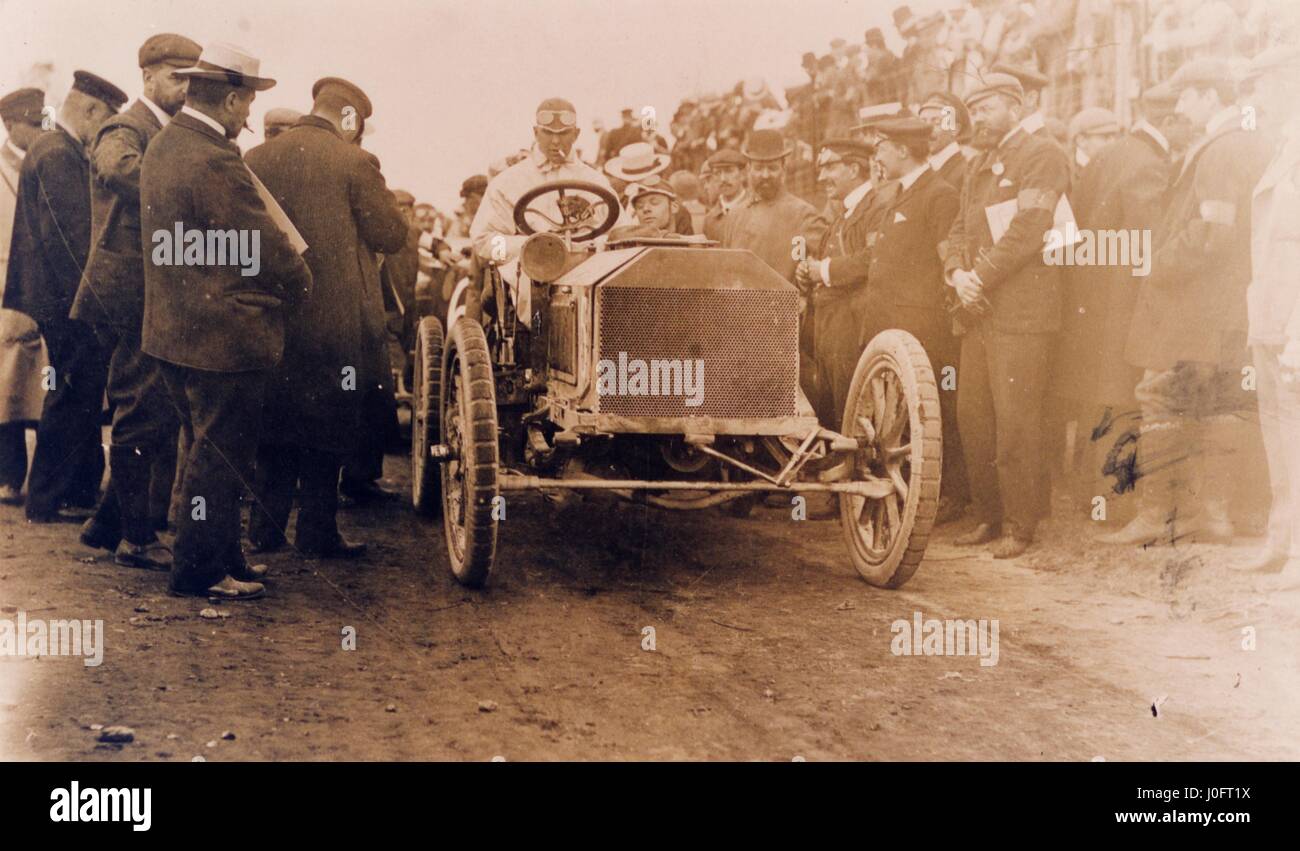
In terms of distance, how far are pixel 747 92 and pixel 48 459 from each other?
8.15m

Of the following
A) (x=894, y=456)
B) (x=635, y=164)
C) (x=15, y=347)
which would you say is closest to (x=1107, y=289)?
(x=894, y=456)

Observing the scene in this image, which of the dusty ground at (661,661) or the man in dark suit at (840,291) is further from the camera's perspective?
the man in dark suit at (840,291)

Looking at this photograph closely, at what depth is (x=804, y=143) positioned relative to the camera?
11391mm

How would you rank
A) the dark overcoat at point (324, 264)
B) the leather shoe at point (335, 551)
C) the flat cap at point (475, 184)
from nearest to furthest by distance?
1. the dark overcoat at point (324, 264)
2. the leather shoe at point (335, 551)
3. the flat cap at point (475, 184)

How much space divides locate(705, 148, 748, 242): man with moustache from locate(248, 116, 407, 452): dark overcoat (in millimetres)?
3700

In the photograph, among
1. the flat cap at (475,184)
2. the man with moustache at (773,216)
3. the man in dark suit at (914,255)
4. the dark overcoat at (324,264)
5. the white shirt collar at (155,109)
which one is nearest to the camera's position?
the white shirt collar at (155,109)

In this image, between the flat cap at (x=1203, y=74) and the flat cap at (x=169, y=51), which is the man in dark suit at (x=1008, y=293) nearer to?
the flat cap at (x=1203, y=74)

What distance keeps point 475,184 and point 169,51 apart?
5.07 m

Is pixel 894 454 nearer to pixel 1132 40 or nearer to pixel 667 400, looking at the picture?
pixel 667 400

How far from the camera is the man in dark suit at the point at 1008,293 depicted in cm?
637

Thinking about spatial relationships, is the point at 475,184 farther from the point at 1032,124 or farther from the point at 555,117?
the point at 1032,124

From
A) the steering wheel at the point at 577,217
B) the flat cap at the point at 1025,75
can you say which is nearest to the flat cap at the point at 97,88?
the steering wheel at the point at 577,217

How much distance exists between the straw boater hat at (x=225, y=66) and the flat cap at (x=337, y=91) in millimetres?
1217
